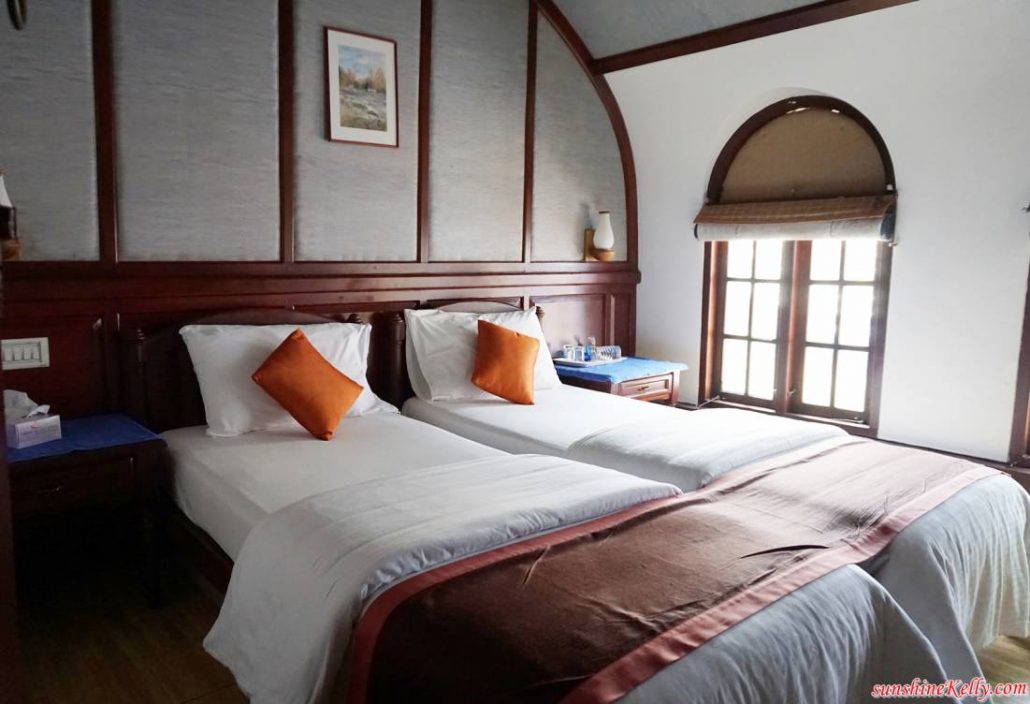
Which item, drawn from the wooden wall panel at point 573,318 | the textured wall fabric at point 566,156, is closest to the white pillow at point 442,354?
the wooden wall panel at point 573,318

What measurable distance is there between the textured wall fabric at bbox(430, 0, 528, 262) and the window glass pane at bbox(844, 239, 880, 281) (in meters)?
1.76

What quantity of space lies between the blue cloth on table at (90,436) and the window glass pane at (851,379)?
3367mm

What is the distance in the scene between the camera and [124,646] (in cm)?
243

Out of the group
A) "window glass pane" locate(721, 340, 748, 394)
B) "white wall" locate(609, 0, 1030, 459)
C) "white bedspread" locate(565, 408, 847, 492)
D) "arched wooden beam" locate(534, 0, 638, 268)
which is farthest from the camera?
"window glass pane" locate(721, 340, 748, 394)

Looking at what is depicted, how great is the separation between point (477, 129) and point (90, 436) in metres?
2.37

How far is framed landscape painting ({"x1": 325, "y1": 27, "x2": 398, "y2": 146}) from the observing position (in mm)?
3400

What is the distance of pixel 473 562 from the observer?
178 centimetres

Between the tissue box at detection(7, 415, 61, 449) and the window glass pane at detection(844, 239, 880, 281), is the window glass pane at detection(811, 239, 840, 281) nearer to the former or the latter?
the window glass pane at detection(844, 239, 880, 281)

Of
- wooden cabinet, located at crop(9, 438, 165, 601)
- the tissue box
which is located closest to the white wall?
wooden cabinet, located at crop(9, 438, 165, 601)

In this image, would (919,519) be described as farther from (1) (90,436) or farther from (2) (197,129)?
(2) (197,129)

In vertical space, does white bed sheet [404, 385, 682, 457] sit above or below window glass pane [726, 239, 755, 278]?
below

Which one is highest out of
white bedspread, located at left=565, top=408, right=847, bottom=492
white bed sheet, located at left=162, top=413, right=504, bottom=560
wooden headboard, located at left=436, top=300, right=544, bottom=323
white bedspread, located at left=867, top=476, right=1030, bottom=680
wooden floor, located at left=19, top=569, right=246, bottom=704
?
wooden headboard, located at left=436, top=300, right=544, bottom=323

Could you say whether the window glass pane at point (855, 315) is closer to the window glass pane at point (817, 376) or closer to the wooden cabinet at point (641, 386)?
the window glass pane at point (817, 376)

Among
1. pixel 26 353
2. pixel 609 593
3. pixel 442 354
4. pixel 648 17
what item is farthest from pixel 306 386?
pixel 648 17
